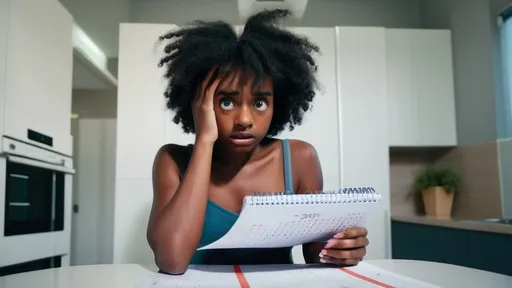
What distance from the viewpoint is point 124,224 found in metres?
2.17

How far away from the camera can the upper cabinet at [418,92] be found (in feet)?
8.19

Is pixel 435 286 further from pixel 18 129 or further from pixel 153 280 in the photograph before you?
pixel 18 129

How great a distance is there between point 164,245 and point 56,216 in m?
1.55

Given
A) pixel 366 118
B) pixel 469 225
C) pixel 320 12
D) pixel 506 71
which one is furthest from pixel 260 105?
pixel 320 12

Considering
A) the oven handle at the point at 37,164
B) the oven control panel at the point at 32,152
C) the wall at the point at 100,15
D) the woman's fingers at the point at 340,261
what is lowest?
the woman's fingers at the point at 340,261

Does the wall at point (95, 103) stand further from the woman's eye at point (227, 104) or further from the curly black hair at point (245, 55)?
the woman's eye at point (227, 104)

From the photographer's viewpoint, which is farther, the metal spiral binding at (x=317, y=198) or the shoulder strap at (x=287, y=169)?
the shoulder strap at (x=287, y=169)

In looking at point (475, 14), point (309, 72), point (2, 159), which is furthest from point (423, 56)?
point (2, 159)

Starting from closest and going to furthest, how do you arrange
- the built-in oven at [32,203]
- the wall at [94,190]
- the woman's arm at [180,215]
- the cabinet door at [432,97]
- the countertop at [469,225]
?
the woman's arm at [180,215] → the countertop at [469,225] → the built-in oven at [32,203] → the cabinet door at [432,97] → the wall at [94,190]

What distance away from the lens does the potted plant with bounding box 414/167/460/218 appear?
2410 mm

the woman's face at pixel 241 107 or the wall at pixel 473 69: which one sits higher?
the wall at pixel 473 69

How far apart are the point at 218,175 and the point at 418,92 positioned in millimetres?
1812

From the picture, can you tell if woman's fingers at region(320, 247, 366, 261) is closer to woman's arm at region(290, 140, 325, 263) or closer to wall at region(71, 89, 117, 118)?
woman's arm at region(290, 140, 325, 263)

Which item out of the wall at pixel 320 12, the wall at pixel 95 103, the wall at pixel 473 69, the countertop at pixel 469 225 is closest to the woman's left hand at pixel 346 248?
the countertop at pixel 469 225
